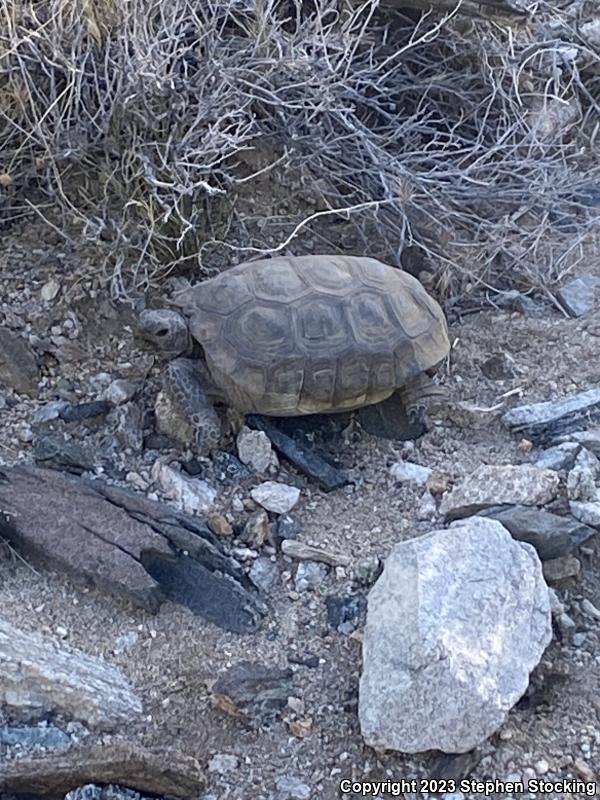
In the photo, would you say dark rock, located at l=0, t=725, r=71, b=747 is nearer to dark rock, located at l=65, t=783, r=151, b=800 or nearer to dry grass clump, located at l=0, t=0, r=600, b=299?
dark rock, located at l=65, t=783, r=151, b=800

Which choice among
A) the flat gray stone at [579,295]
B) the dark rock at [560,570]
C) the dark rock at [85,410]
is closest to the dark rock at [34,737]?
the dark rock at [85,410]

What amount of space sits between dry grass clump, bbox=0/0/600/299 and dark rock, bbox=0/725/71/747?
62.3 inches

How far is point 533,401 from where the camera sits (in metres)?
3.53

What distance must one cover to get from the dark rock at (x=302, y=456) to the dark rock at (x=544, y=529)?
52 cm

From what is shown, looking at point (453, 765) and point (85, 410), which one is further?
point (85, 410)

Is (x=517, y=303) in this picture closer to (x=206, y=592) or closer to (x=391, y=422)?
(x=391, y=422)

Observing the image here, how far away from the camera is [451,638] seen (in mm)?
2252

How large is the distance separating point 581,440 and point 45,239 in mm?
1963

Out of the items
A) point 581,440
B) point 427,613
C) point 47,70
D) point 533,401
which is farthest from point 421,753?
point 47,70

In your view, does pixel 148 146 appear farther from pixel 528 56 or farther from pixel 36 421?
pixel 528 56

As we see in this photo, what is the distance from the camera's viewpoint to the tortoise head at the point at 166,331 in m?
3.29

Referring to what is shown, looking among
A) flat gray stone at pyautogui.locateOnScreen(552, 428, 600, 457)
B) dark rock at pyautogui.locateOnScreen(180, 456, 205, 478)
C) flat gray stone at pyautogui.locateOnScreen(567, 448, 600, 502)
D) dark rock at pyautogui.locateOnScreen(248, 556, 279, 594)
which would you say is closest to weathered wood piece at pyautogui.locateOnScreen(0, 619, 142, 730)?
dark rock at pyautogui.locateOnScreen(248, 556, 279, 594)

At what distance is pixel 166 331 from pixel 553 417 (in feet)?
4.17

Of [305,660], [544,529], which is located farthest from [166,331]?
[544,529]
